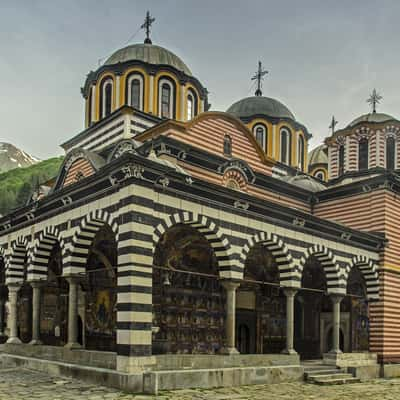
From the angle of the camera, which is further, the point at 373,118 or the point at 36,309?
the point at 373,118

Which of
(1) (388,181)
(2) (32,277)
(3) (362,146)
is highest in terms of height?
(3) (362,146)

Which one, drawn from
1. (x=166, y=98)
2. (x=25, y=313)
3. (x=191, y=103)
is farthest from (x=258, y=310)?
(x=166, y=98)

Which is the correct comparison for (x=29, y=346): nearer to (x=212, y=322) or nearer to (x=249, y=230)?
(x=212, y=322)

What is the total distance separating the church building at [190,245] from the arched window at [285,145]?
0.69 ft

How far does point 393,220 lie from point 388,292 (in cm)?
256

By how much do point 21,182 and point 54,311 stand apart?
49216mm

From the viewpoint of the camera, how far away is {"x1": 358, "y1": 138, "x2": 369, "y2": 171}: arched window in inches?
862

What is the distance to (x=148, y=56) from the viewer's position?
69.2 ft

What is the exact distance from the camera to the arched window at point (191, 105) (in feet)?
70.4

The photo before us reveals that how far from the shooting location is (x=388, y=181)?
61.4 ft

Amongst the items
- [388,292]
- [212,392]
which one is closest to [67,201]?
[212,392]

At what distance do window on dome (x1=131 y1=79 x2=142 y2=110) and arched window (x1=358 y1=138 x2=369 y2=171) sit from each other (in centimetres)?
911

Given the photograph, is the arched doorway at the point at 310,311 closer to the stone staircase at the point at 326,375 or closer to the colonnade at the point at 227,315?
the colonnade at the point at 227,315

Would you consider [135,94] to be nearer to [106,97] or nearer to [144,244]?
[106,97]
